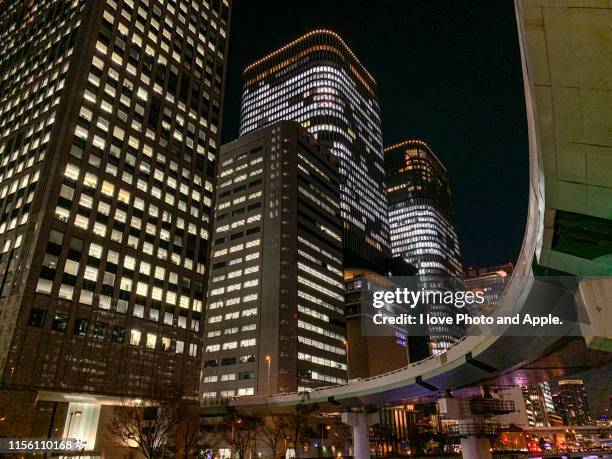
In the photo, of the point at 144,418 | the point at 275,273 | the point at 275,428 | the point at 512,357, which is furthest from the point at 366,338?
the point at 512,357

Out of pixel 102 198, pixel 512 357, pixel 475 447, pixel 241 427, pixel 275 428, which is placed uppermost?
pixel 102 198

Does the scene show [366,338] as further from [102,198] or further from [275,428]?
[102,198]

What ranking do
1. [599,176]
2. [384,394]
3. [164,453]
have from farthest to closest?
[164,453] < [384,394] < [599,176]

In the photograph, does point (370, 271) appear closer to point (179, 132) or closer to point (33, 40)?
point (179, 132)

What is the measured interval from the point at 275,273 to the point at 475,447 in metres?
86.6

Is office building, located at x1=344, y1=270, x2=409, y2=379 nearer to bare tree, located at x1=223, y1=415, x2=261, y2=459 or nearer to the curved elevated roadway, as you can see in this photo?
bare tree, located at x1=223, y1=415, x2=261, y2=459

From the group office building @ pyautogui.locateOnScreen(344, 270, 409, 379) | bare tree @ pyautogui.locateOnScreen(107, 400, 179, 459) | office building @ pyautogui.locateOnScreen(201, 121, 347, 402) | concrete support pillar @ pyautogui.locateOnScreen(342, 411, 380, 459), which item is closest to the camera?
concrete support pillar @ pyautogui.locateOnScreen(342, 411, 380, 459)

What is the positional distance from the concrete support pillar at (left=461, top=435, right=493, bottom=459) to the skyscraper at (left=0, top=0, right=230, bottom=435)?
45189 millimetres

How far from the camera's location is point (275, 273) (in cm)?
12756

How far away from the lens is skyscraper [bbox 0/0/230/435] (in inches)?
2623

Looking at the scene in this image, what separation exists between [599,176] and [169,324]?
3283 inches

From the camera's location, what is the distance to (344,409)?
2520 inches

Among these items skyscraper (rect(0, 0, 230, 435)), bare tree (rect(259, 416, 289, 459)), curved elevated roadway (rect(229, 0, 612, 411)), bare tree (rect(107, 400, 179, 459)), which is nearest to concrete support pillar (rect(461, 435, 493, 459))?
curved elevated roadway (rect(229, 0, 612, 411))

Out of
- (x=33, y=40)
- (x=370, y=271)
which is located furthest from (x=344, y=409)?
(x=370, y=271)
